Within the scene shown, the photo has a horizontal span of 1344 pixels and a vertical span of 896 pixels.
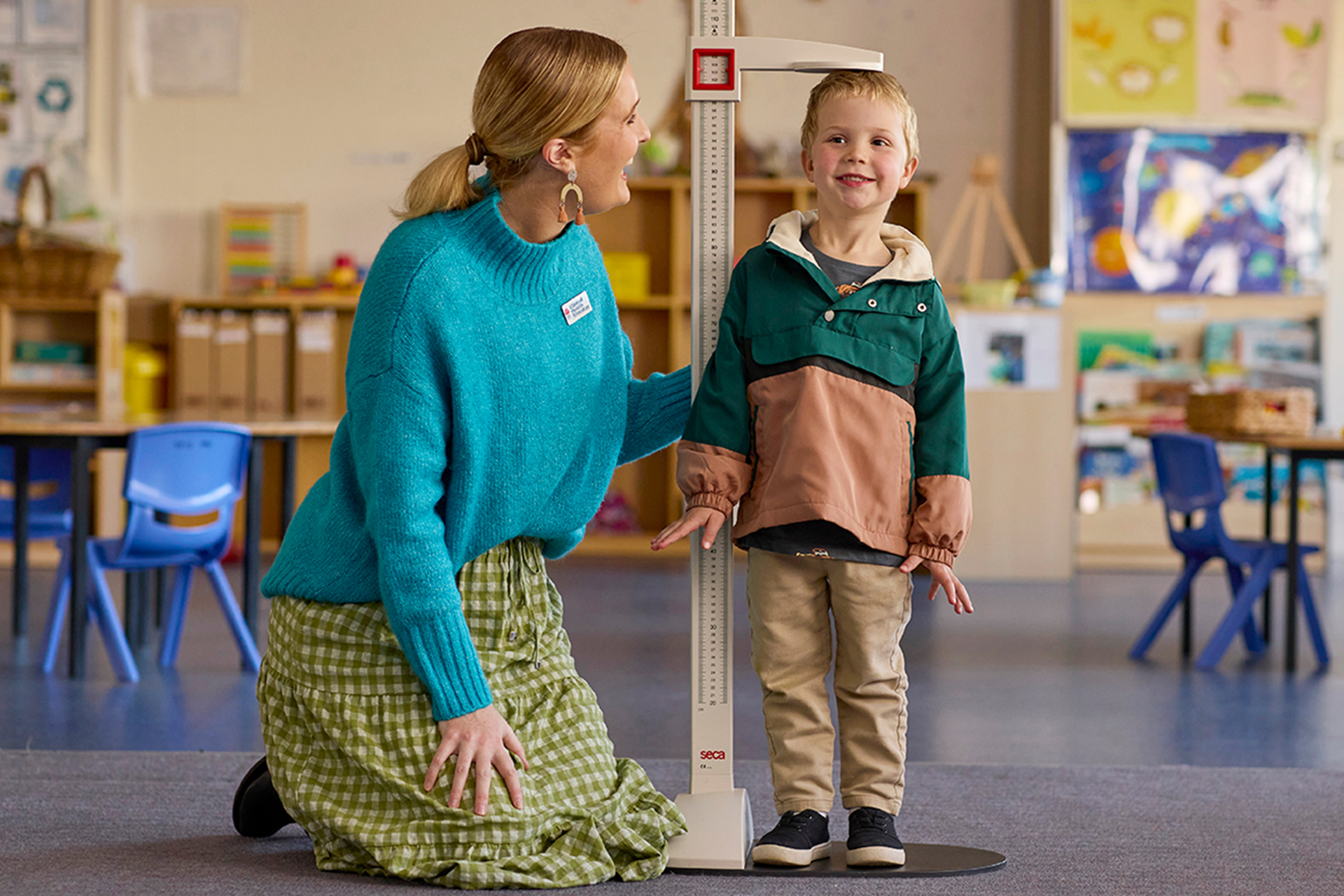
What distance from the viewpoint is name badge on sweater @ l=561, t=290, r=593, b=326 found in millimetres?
1887

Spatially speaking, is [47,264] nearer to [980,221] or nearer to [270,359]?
[270,359]

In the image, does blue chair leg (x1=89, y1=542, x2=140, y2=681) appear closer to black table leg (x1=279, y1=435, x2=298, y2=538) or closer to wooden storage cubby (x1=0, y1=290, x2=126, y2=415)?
black table leg (x1=279, y1=435, x2=298, y2=538)

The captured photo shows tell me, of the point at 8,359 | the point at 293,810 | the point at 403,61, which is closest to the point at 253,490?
the point at 293,810

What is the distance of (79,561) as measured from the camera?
3566mm

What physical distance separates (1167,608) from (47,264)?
16.0ft

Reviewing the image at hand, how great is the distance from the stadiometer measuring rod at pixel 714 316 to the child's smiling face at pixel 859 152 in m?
0.07

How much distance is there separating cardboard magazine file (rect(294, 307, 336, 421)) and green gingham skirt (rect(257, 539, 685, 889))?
457 cm

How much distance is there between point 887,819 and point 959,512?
46cm

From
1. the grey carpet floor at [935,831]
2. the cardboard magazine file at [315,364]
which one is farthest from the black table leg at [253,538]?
the cardboard magazine file at [315,364]

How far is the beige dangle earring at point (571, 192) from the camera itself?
1.82 meters

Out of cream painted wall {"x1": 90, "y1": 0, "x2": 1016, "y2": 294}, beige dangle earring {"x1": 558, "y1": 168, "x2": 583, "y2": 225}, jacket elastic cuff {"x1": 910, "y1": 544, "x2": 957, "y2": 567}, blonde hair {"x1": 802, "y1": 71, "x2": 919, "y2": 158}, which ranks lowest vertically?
jacket elastic cuff {"x1": 910, "y1": 544, "x2": 957, "y2": 567}

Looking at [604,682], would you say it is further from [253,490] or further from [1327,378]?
[1327,378]

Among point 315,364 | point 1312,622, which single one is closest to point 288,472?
point 315,364

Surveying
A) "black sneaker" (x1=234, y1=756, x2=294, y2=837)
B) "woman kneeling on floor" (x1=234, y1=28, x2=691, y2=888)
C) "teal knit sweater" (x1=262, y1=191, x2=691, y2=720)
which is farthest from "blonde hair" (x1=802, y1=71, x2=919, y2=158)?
"black sneaker" (x1=234, y1=756, x2=294, y2=837)
